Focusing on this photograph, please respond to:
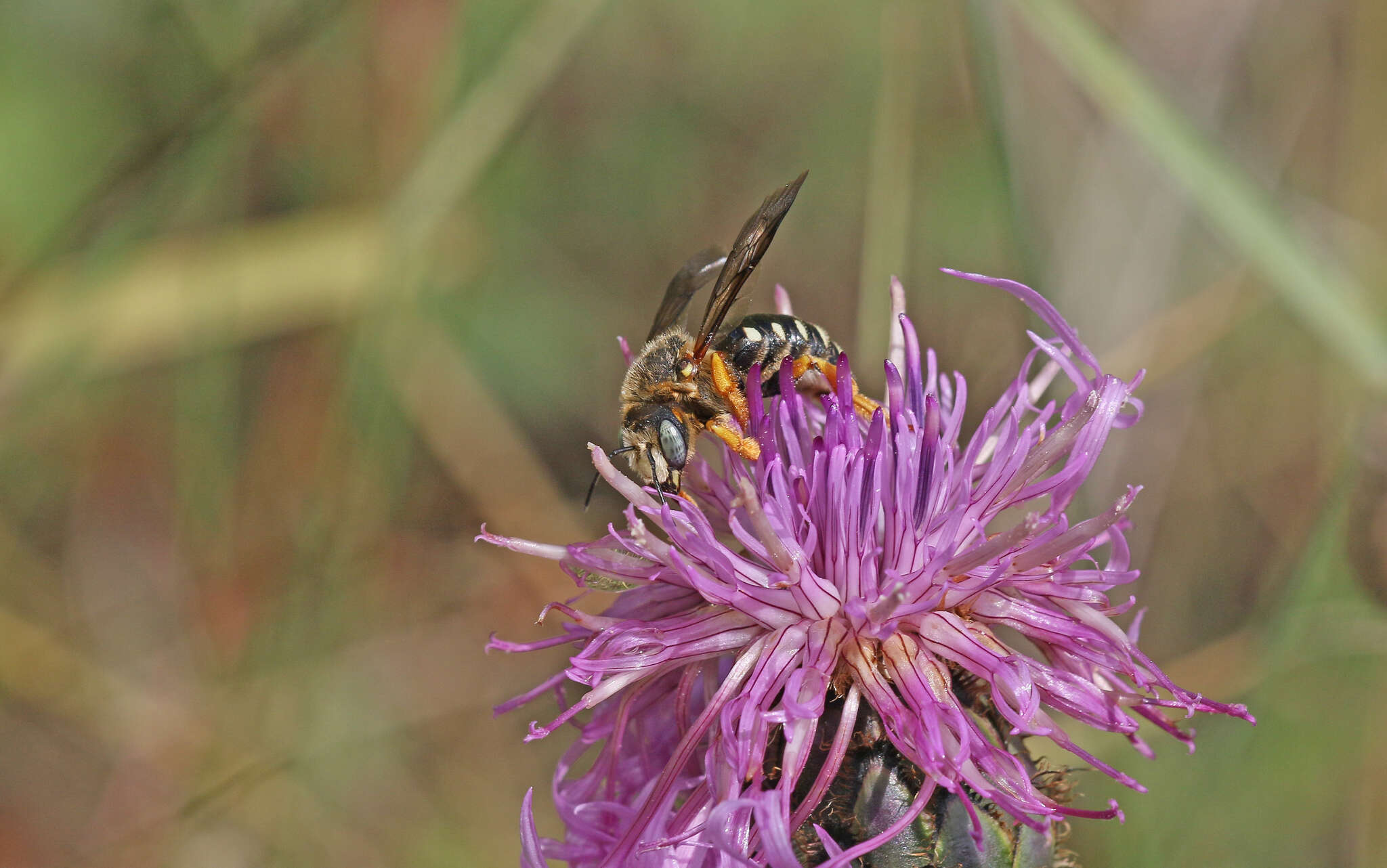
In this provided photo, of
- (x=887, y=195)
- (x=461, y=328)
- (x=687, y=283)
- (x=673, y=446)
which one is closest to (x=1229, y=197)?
(x=887, y=195)

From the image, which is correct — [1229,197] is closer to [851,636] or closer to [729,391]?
[729,391]

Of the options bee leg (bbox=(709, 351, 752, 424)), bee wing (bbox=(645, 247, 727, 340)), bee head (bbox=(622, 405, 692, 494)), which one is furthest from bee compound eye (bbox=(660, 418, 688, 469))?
bee wing (bbox=(645, 247, 727, 340))

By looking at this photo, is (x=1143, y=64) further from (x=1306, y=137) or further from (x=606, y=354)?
(x=606, y=354)

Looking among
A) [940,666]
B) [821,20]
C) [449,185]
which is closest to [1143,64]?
[821,20]

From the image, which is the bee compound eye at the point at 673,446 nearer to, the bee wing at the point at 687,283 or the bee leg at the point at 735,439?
the bee leg at the point at 735,439

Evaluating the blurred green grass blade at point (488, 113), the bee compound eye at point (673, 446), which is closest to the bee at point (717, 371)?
the bee compound eye at point (673, 446)
